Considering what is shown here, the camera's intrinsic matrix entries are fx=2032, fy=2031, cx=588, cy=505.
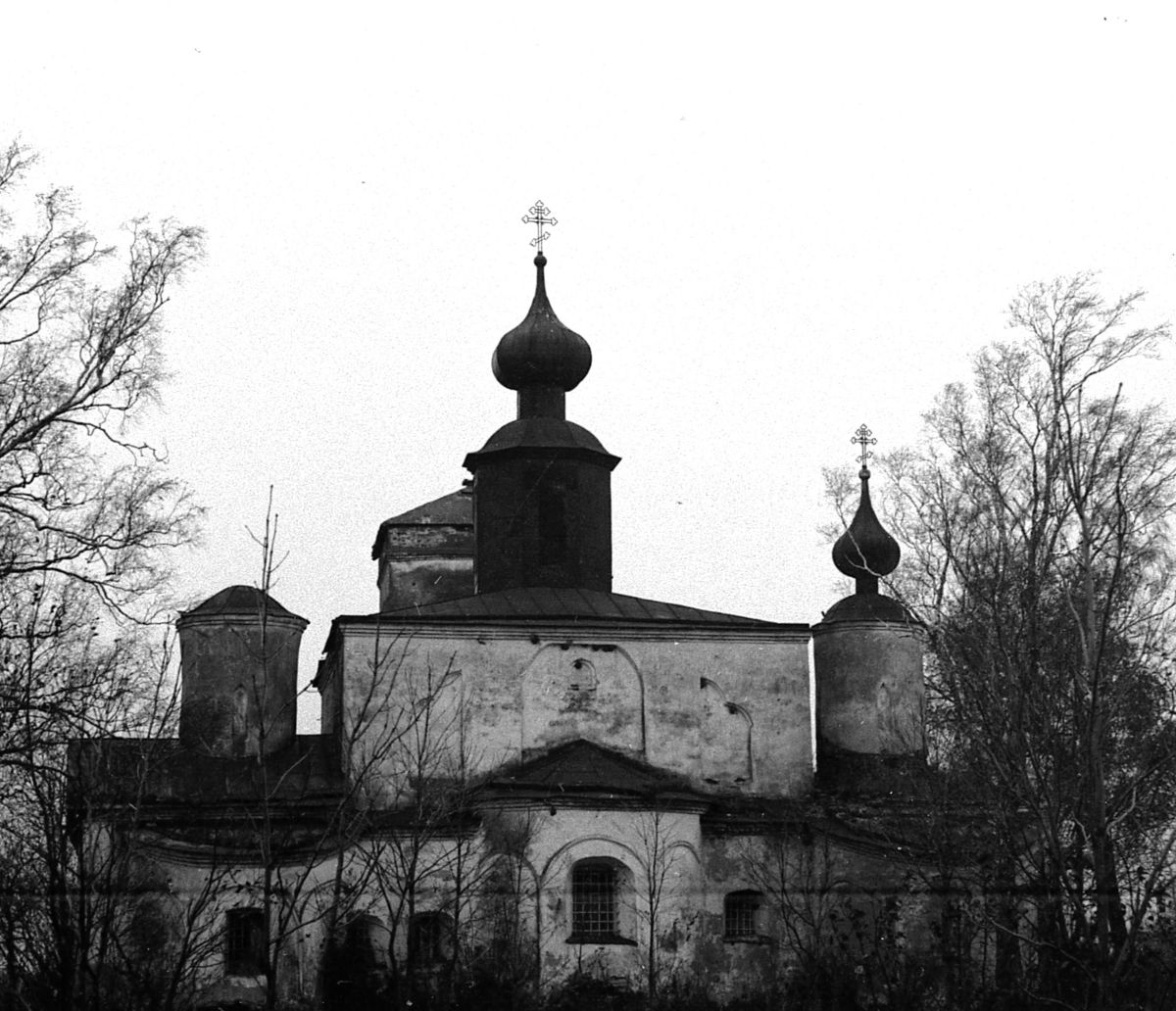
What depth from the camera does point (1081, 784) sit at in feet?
61.5

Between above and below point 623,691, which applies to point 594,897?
below

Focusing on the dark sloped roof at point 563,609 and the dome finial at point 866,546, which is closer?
the dark sloped roof at point 563,609

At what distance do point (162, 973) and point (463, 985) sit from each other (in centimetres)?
549

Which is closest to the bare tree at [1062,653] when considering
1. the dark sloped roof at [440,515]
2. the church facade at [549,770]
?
the church facade at [549,770]

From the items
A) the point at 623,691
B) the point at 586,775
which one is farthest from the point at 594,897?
the point at 623,691

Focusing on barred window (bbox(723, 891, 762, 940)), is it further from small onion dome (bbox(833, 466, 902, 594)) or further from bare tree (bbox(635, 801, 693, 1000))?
small onion dome (bbox(833, 466, 902, 594))

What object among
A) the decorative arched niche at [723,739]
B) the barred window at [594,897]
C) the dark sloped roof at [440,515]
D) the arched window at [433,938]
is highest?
the dark sloped roof at [440,515]

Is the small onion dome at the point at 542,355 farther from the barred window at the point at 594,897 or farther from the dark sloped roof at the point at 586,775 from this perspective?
the barred window at the point at 594,897

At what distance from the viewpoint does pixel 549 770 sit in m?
25.8

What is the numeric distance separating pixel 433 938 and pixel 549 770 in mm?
2634

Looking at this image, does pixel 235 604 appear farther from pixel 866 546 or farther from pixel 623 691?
pixel 866 546

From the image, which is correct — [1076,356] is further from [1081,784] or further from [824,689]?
[824,689]

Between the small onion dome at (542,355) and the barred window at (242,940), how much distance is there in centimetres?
918

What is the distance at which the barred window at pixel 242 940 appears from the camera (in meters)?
24.6
